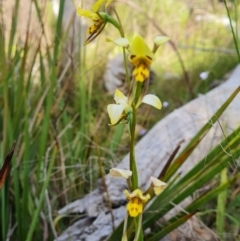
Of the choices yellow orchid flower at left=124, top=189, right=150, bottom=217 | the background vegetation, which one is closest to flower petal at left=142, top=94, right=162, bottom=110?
yellow orchid flower at left=124, top=189, right=150, bottom=217

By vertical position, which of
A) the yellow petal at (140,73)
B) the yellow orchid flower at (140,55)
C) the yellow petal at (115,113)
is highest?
the yellow orchid flower at (140,55)

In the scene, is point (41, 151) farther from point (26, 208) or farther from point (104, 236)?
point (104, 236)

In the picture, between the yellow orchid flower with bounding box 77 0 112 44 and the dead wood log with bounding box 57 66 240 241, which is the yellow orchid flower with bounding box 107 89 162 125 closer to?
the yellow orchid flower with bounding box 77 0 112 44

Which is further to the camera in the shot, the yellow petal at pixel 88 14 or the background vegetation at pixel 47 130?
the background vegetation at pixel 47 130

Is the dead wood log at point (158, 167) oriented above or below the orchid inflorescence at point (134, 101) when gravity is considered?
below

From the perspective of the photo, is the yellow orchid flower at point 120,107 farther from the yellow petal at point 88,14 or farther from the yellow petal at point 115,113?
the yellow petal at point 88,14

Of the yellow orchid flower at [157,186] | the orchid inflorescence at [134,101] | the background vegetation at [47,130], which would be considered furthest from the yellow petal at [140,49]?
the background vegetation at [47,130]

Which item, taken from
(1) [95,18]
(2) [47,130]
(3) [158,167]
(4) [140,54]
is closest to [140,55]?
(4) [140,54]
